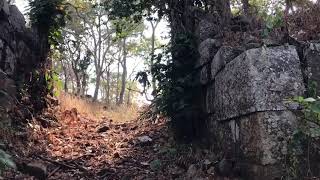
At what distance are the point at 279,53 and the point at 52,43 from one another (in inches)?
202

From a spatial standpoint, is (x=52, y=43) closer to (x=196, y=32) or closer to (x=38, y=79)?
(x=38, y=79)

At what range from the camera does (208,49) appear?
17.7ft

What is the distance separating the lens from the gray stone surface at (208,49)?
17.4ft

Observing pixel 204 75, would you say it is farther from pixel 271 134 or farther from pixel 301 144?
pixel 301 144

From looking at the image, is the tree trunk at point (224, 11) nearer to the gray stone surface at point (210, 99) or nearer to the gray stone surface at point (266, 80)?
the gray stone surface at point (210, 99)

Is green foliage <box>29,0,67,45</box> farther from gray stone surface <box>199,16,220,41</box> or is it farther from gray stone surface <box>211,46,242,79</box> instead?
gray stone surface <box>211,46,242,79</box>

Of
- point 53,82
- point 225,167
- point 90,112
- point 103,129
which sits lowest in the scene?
point 225,167

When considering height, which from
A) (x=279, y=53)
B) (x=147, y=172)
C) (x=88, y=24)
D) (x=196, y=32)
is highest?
(x=88, y=24)

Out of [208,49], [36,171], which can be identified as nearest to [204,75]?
[208,49]

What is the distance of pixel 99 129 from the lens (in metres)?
7.78

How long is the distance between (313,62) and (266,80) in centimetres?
58

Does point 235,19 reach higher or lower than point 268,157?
higher

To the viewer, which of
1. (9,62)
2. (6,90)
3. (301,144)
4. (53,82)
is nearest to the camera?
(301,144)

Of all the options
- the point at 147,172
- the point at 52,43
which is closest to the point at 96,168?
the point at 147,172
